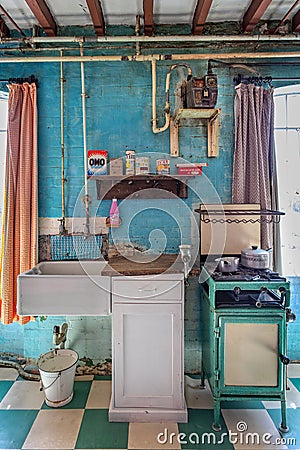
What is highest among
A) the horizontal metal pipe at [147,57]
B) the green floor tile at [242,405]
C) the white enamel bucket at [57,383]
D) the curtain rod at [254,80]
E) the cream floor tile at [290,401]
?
the horizontal metal pipe at [147,57]

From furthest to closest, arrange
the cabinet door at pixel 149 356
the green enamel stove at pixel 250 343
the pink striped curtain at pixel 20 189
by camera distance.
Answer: the pink striped curtain at pixel 20 189 < the cabinet door at pixel 149 356 < the green enamel stove at pixel 250 343

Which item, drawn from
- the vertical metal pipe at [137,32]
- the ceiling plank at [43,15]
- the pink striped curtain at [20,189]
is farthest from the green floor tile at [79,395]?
the ceiling plank at [43,15]

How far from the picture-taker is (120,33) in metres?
2.63

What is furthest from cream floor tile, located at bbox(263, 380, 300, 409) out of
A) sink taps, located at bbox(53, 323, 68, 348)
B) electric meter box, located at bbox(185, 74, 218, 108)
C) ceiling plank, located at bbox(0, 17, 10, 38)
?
ceiling plank, located at bbox(0, 17, 10, 38)

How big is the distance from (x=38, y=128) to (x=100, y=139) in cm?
48

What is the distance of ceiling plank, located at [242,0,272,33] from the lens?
7.26 feet

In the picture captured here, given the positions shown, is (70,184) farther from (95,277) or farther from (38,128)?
(95,277)

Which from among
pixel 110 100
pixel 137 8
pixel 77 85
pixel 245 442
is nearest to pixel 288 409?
pixel 245 442

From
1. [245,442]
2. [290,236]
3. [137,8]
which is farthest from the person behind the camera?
[290,236]

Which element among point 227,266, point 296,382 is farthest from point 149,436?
point 296,382

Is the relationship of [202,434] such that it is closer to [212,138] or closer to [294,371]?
[294,371]

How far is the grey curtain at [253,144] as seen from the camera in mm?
2553

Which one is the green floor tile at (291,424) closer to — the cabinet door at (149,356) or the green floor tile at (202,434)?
the green floor tile at (202,434)

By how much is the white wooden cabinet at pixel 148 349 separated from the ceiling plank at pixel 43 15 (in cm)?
179
